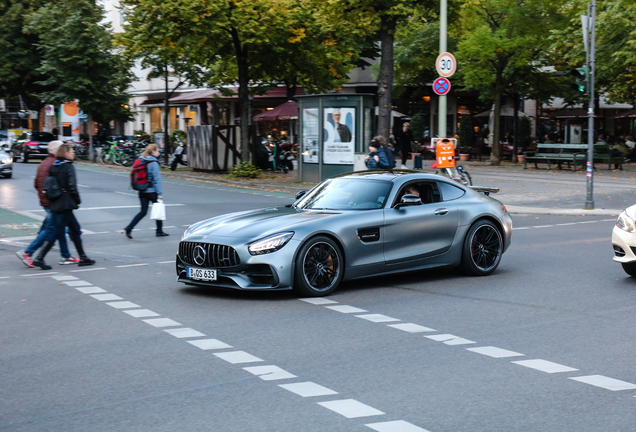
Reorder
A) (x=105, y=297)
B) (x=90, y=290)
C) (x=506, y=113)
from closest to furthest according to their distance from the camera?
(x=105, y=297) → (x=90, y=290) → (x=506, y=113)

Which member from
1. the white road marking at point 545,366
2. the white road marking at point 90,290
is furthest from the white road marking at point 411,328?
the white road marking at point 90,290

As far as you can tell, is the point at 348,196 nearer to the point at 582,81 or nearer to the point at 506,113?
the point at 582,81

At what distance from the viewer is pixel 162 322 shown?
327 inches

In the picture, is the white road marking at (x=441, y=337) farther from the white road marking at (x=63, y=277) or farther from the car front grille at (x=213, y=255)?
the white road marking at (x=63, y=277)

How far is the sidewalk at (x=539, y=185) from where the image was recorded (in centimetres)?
2167

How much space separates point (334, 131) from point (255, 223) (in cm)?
1869

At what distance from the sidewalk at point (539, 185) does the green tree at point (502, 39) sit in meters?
4.14

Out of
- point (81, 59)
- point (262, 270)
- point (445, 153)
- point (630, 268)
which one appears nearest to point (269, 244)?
point (262, 270)

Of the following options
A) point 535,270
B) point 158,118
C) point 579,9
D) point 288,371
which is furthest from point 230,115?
point 288,371

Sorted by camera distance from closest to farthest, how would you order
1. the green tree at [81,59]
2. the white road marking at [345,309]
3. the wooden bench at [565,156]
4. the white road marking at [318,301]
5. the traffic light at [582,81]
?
the white road marking at [345,309]
the white road marking at [318,301]
the traffic light at [582,81]
the wooden bench at [565,156]
the green tree at [81,59]

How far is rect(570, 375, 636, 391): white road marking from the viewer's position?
591 centimetres

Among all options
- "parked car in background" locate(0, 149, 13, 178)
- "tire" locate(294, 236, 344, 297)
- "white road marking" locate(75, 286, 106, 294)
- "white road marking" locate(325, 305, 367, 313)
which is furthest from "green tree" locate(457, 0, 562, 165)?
"white road marking" locate(325, 305, 367, 313)

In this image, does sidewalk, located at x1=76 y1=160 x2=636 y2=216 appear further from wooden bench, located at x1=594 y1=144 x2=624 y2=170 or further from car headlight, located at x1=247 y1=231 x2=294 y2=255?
car headlight, located at x1=247 y1=231 x2=294 y2=255

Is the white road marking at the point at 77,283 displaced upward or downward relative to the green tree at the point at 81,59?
downward
